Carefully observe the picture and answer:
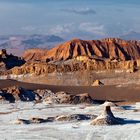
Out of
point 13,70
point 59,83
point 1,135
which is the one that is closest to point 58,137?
point 1,135

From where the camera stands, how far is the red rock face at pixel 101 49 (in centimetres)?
13400

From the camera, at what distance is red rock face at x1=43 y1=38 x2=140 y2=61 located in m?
134

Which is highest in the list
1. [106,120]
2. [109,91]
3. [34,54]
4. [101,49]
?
[101,49]

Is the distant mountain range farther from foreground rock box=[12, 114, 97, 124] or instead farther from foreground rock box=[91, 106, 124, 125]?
foreground rock box=[91, 106, 124, 125]

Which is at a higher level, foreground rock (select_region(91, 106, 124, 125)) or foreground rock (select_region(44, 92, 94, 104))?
foreground rock (select_region(91, 106, 124, 125))

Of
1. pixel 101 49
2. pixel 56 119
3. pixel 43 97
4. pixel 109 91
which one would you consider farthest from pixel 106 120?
pixel 101 49

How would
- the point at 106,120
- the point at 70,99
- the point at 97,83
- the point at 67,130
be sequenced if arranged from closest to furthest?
the point at 67,130, the point at 106,120, the point at 70,99, the point at 97,83

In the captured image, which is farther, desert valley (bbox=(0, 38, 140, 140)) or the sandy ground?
the sandy ground

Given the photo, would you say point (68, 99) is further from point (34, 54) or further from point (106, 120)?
point (34, 54)

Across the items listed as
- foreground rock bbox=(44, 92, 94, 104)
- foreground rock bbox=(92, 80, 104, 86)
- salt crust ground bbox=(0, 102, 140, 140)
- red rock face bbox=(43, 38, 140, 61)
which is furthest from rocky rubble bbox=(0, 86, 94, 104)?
red rock face bbox=(43, 38, 140, 61)

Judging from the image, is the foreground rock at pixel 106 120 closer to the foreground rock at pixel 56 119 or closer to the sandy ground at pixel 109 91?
the foreground rock at pixel 56 119

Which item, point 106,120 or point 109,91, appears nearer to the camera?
point 106,120

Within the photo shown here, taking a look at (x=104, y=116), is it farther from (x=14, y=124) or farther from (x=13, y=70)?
(x=13, y=70)

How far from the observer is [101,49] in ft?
446
